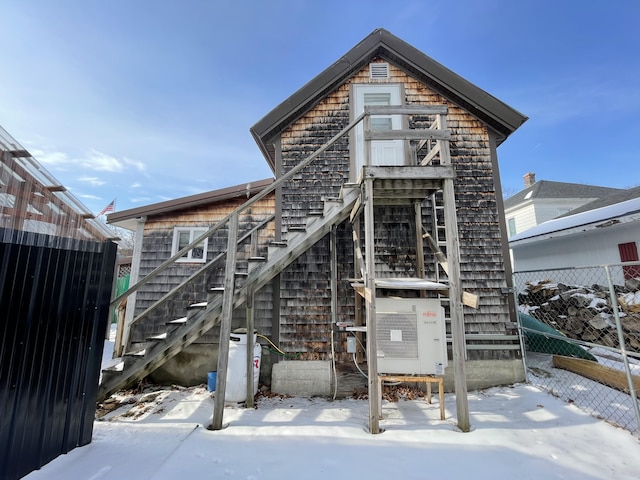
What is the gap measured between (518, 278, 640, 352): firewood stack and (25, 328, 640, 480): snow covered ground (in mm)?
→ 2816

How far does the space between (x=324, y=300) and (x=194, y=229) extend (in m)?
3.02

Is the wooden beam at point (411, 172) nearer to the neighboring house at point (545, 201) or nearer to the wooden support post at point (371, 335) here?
the wooden support post at point (371, 335)

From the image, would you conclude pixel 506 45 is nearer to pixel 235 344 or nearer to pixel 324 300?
pixel 324 300

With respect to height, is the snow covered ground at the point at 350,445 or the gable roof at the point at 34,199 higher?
the gable roof at the point at 34,199

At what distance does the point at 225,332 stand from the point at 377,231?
319 centimetres

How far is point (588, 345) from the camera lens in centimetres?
325

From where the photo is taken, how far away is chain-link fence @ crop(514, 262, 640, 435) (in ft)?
11.3

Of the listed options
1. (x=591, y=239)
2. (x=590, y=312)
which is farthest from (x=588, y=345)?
(x=591, y=239)

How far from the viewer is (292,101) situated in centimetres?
550

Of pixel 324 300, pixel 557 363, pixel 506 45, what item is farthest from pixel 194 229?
pixel 506 45

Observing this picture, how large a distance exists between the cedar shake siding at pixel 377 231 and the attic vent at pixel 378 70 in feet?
1.76

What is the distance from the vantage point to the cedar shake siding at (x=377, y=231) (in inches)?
196

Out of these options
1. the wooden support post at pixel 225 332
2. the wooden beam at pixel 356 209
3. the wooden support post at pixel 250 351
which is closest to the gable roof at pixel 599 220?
the wooden beam at pixel 356 209

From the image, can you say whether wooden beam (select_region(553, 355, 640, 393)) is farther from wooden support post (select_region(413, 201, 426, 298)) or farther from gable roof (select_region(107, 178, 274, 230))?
gable roof (select_region(107, 178, 274, 230))
